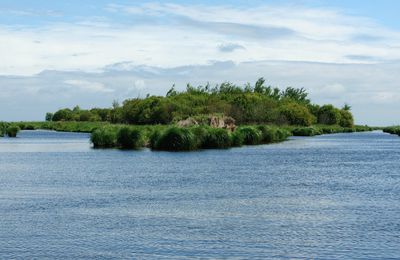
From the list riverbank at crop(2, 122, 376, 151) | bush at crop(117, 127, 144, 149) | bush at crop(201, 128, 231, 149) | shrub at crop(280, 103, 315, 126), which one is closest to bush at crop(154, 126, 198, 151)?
riverbank at crop(2, 122, 376, 151)

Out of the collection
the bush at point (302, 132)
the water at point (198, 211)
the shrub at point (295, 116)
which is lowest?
the water at point (198, 211)

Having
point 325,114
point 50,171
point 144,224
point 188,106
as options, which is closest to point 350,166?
point 50,171

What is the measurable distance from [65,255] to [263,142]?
263ft

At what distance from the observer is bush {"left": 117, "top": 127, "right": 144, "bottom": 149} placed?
7838 centimetres

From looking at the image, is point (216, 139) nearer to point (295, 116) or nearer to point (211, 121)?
point (211, 121)

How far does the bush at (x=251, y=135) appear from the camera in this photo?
92688 millimetres

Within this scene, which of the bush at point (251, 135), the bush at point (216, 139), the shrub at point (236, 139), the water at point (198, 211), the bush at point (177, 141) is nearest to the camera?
the water at point (198, 211)

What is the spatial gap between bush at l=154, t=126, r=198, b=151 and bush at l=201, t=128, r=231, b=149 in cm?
422

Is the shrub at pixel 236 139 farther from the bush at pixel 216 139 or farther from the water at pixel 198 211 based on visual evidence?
the water at pixel 198 211

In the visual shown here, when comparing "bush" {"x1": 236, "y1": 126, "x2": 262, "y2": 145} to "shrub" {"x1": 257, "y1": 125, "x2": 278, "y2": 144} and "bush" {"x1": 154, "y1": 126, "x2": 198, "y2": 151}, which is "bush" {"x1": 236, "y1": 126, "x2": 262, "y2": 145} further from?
"bush" {"x1": 154, "y1": 126, "x2": 198, "y2": 151}

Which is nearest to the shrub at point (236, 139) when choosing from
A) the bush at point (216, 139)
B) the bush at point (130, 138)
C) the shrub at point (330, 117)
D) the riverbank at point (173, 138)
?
the riverbank at point (173, 138)

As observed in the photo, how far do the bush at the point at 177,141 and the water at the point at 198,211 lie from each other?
19.3m

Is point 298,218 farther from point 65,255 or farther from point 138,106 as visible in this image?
point 138,106

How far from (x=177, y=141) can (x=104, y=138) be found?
1133 cm
